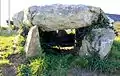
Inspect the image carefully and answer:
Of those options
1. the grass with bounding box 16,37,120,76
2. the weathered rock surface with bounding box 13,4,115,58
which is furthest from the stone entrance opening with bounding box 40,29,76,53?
the grass with bounding box 16,37,120,76

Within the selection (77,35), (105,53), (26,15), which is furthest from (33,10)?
(105,53)

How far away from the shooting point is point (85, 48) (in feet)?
43.8

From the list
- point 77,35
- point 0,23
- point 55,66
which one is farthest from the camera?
point 0,23

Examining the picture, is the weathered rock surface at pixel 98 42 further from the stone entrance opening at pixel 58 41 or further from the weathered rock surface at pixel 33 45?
the weathered rock surface at pixel 33 45

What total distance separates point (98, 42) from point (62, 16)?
1.44 m

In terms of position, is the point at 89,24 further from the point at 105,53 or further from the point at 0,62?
the point at 0,62

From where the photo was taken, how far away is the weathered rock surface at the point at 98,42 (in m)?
13.0

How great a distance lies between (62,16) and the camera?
13211mm

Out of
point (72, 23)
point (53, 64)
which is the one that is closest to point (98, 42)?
point (72, 23)

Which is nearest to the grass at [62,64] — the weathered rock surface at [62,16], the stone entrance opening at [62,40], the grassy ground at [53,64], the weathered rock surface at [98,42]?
the grassy ground at [53,64]

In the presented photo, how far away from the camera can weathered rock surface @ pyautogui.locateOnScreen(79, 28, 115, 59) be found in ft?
42.8

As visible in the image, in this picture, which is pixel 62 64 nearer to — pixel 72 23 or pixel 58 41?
pixel 72 23

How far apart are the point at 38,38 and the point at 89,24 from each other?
176cm

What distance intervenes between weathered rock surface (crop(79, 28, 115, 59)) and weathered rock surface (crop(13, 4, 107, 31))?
43cm
